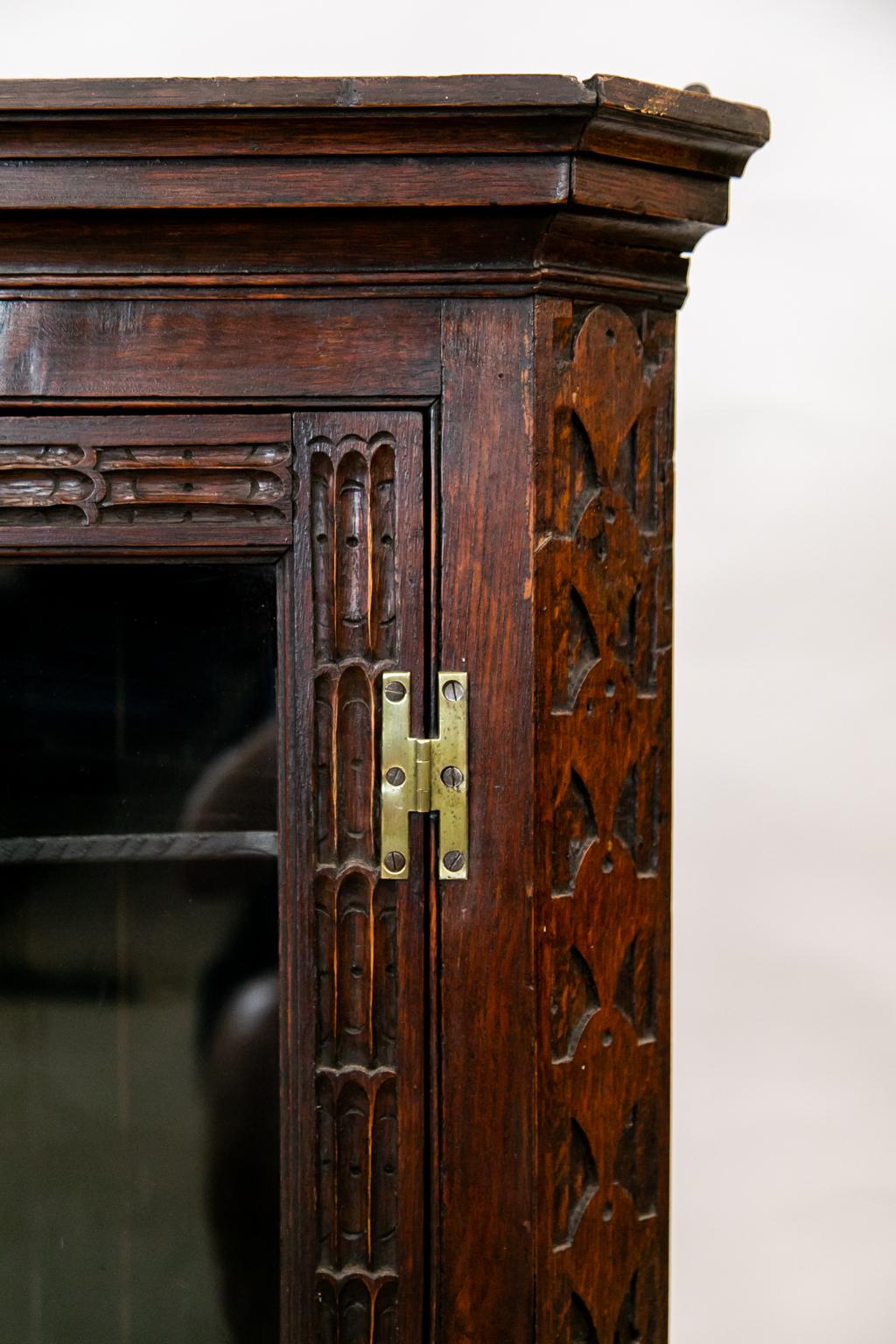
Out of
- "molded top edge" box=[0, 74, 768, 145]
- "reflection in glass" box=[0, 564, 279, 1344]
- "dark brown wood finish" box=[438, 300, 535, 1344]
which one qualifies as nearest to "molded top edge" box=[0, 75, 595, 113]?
"molded top edge" box=[0, 74, 768, 145]

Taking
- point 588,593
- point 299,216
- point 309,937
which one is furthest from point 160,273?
point 309,937

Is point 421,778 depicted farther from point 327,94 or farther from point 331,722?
point 327,94

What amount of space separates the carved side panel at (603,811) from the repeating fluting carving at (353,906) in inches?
4.5

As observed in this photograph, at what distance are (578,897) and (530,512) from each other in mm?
288

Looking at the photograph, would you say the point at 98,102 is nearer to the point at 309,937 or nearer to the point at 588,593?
the point at 588,593

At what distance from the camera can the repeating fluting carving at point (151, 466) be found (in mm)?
1002

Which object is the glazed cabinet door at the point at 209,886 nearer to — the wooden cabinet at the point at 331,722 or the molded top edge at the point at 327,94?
the wooden cabinet at the point at 331,722

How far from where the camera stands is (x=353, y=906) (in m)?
1.02

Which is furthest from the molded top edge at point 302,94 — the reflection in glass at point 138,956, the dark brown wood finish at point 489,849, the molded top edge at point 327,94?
the reflection in glass at point 138,956

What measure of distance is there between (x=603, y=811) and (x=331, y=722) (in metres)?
0.22

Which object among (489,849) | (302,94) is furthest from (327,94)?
(489,849)

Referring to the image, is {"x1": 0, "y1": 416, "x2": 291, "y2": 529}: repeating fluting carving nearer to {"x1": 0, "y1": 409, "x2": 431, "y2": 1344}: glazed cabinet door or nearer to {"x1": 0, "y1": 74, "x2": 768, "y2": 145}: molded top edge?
{"x1": 0, "y1": 409, "x2": 431, "y2": 1344}: glazed cabinet door

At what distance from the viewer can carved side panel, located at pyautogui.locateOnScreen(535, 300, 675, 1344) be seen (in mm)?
1007

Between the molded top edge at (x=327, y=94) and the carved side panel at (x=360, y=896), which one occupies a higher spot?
the molded top edge at (x=327, y=94)
